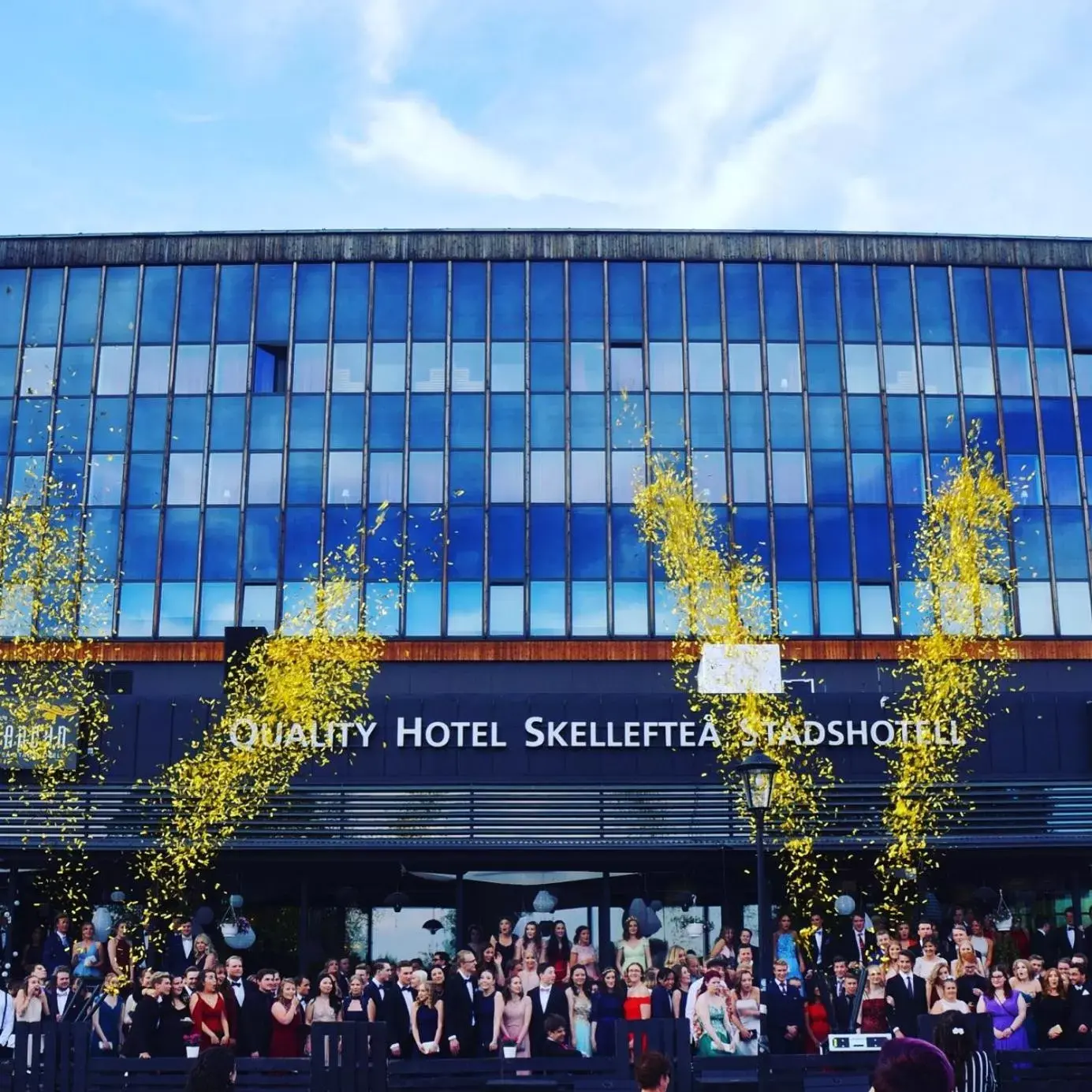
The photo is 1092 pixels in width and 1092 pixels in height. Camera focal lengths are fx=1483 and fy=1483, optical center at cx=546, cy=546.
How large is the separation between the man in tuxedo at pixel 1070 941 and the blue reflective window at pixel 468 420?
1807 cm

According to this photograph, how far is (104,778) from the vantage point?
32.0 m

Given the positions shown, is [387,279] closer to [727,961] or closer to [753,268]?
[753,268]

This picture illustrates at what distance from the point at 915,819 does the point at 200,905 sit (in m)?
14.9

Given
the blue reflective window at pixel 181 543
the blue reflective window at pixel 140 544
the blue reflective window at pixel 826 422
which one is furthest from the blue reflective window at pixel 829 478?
the blue reflective window at pixel 140 544

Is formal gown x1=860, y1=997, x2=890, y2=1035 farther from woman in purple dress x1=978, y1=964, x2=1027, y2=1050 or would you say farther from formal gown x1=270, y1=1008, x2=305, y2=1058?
formal gown x1=270, y1=1008, x2=305, y2=1058

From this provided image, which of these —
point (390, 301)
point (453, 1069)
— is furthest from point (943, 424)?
point (453, 1069)

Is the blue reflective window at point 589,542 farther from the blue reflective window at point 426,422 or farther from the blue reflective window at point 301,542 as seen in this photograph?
the blue reflective window at point 301,542

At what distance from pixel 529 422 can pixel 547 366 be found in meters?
1.60

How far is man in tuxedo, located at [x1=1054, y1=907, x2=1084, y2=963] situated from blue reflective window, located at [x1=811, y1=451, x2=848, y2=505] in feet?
43.1

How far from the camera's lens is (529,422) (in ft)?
124

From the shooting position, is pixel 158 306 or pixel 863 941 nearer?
pixel 863 941

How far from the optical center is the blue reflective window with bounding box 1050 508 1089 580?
1469 inches

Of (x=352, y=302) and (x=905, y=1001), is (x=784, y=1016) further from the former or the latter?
(x=352, y=302)

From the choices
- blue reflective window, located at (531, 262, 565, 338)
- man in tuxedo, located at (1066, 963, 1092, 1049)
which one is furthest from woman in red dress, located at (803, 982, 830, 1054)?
blue reflective window, located at (531, 262, 565, 338)
